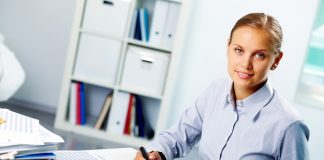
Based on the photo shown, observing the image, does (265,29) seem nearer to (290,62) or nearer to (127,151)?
(127,151)

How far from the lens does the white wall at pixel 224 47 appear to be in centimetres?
363

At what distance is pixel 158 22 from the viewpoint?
350 cm

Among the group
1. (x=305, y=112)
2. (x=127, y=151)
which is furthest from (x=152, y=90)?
(x=127, y=151)

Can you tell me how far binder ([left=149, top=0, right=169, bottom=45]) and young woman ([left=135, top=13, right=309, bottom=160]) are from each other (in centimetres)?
199

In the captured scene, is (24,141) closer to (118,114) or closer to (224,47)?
(118,114)

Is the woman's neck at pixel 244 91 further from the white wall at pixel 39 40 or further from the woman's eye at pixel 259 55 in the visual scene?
the white wall at pixel 39 40

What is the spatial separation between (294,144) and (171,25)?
7.52 feet

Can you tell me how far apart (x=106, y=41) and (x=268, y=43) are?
2311 millimetres

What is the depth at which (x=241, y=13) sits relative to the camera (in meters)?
3.70

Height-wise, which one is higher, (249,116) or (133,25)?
(133,25)

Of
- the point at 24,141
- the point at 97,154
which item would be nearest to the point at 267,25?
the point at 97,154

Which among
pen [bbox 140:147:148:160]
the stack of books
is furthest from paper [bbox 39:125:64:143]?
pen [bbox 140:147:148:160]

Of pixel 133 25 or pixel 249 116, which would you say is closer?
pixel 249 116

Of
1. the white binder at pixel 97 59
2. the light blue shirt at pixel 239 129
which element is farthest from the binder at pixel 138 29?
the light blue shirt at pixel 239 129
